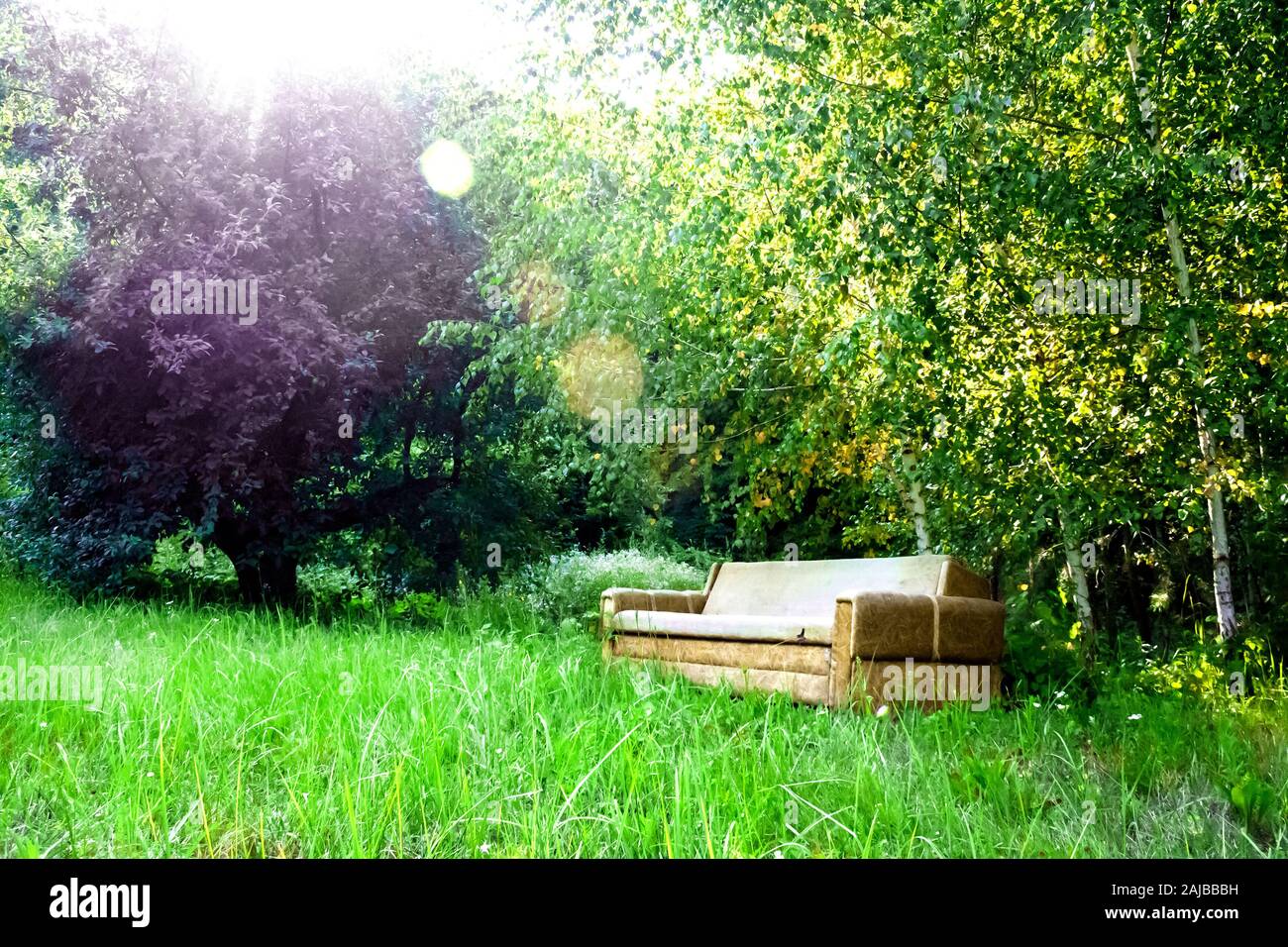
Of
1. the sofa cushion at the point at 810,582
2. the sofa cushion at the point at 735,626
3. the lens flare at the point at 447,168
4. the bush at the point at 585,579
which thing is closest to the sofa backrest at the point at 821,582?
the sofa cushion at the point at 810,582

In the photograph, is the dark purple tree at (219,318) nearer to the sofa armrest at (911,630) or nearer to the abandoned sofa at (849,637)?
the abandoned sofa at (849,637)

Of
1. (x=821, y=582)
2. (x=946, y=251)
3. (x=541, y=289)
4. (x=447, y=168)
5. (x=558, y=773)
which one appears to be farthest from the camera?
(x=447, y=168)

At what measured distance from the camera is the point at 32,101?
9.07 m

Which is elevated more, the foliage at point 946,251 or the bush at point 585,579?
the foliage at point 946,251

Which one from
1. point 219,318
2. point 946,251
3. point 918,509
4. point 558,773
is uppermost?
point 219,318

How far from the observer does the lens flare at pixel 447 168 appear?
10.3 m

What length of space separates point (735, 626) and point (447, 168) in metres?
6.84

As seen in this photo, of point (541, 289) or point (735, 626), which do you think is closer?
point (735, 626)

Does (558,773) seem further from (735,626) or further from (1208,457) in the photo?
(1208,457)

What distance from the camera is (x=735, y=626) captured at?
5832 mm

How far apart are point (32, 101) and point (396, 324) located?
3.86 m

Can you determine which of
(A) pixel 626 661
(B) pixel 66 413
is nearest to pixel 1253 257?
(A) pixel 626 661

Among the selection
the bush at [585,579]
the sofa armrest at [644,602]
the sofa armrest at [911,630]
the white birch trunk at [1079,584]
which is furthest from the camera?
the bush at [585,579]

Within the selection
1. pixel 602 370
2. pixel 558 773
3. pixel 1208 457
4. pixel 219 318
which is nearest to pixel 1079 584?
pixel 1208 457
